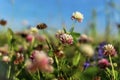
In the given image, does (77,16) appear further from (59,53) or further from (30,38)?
(30,38)

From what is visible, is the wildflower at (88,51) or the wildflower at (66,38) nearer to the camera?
the wildflower at (88,51)

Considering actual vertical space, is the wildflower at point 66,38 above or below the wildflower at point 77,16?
below

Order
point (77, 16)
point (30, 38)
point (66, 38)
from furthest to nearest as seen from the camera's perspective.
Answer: point (30, 38), point (77, 16), point (66, 38)

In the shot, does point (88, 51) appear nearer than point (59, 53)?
Yes

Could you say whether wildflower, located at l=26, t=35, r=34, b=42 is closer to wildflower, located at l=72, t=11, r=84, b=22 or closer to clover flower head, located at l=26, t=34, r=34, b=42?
clover flower head, located at l=26, t=34, r=34, b=42

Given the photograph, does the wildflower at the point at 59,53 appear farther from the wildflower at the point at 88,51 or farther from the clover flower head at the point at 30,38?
the clover flower head at the point at 30,38

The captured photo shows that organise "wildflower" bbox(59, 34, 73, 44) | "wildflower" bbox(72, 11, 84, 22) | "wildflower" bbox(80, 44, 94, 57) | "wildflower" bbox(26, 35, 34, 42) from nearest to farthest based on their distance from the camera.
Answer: "wildflower" bbox(80, 44, 94, 57), "wildflower" bbox(59, 34, 73, 44), "wildflower" bbox(72, 11, 84, 22), "wildflower" bbox(26, 35, 34, 42)

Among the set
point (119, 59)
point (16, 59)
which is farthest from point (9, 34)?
point (119, 59)

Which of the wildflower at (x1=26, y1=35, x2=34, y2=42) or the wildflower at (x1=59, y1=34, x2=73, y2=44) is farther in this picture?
the wildflower at (x1=26, y1=35, x2=34, y2=42)

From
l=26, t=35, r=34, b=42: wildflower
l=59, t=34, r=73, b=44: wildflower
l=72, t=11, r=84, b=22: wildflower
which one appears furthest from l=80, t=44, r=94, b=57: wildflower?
l=26, t=35, r=34, b=42: wildflower

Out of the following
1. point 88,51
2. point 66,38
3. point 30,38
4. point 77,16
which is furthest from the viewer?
point 30,38

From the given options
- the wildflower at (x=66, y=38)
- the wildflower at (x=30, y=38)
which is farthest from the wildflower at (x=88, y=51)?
the wildflower at (x=30, y=38)

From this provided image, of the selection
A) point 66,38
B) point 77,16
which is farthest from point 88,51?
point 77,16

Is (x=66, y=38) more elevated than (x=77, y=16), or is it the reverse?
(x=77, y=16)
